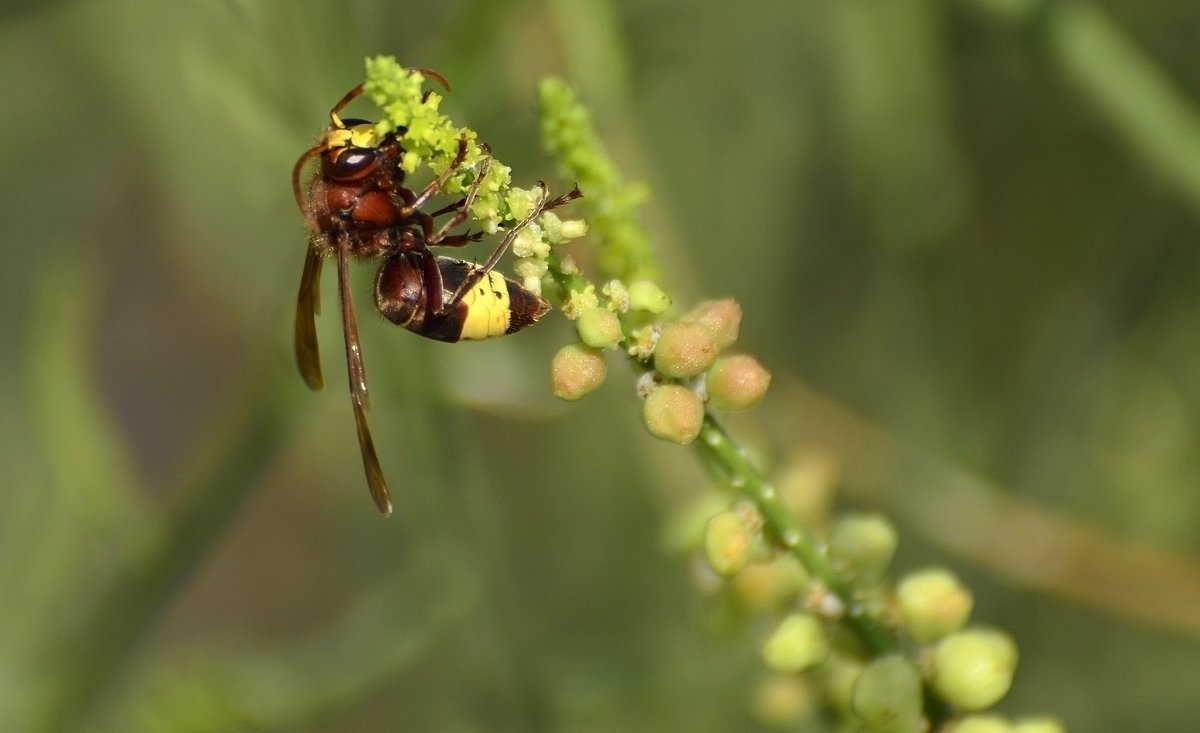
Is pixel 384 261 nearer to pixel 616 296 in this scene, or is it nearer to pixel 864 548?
pixel 616 296

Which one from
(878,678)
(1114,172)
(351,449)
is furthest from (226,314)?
(878,678)

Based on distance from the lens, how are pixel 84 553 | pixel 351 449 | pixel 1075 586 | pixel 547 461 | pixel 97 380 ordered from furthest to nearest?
pixel 97 380
pixel 547 461
pixel 351 449
pixel 84 553
pixel 1075 586

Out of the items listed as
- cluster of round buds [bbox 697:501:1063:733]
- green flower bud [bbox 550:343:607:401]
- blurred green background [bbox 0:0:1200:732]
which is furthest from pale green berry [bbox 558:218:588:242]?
blurred green background [bbox 0:0:1200:732]

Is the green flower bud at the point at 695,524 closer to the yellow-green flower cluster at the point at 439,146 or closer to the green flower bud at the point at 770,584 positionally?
the green flower bud at the point at 770,584

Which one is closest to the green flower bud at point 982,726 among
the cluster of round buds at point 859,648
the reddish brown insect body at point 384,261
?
the cluster of round buds at point 859,648

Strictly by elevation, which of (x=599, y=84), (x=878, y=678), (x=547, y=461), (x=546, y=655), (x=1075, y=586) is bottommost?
(x=878, y=678)

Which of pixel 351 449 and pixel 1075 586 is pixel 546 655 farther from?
pixel 351 449
